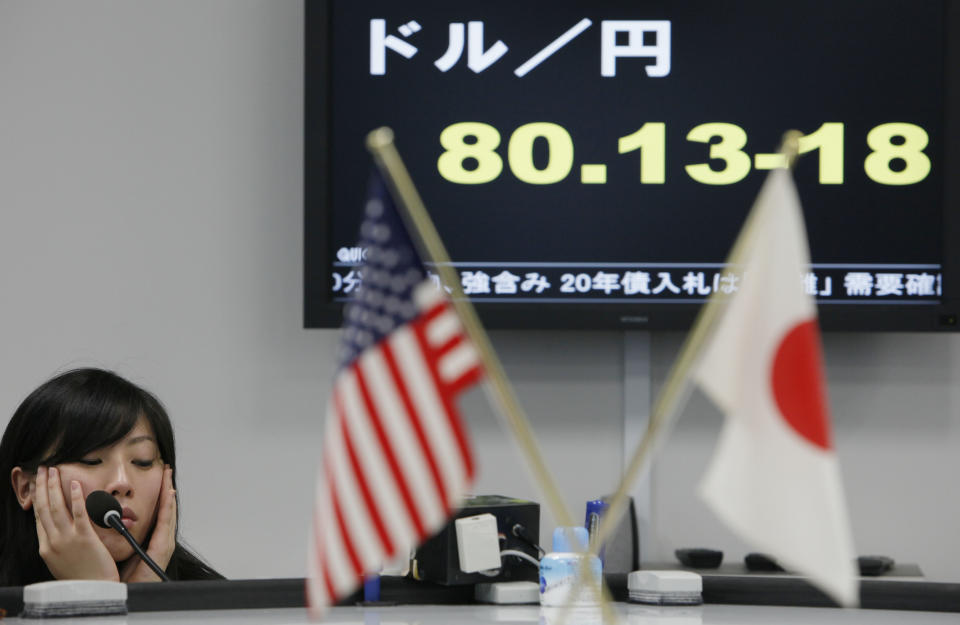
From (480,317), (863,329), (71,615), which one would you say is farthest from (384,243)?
(863,329)

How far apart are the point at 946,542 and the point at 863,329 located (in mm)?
621

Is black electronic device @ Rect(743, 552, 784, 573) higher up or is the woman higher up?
the woman

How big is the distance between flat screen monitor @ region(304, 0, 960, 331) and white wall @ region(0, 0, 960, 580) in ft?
0.74

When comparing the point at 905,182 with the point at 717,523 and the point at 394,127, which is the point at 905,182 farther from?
the point at 394,127

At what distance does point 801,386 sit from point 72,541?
5.14 feet

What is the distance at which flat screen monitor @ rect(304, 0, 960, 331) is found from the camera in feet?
10.8

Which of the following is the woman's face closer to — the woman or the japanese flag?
the woman

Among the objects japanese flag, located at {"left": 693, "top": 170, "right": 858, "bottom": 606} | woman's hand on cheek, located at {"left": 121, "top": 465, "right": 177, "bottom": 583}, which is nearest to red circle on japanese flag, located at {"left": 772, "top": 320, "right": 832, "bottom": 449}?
japanese flag, located at {"left": 693, "top": 170, "right": 858, "bottom": 606}

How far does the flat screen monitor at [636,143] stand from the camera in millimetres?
3287

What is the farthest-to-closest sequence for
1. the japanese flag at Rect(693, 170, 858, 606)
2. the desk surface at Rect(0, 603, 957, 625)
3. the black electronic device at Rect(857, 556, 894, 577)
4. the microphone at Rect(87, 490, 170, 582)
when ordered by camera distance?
the black electronic device at Rect(857, 556, 894, 577)
the microphone at Rect(87, 490, 170, 582)
the desk surface at Rect(0, 603, 957, 625)
the japanese flag at Rect(693, 170, 858, 606)

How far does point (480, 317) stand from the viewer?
332 centimetres

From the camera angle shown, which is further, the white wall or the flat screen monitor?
the white wall

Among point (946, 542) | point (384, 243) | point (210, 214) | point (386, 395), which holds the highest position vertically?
point (210, 214)

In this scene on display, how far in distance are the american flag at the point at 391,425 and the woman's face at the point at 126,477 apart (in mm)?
1237
